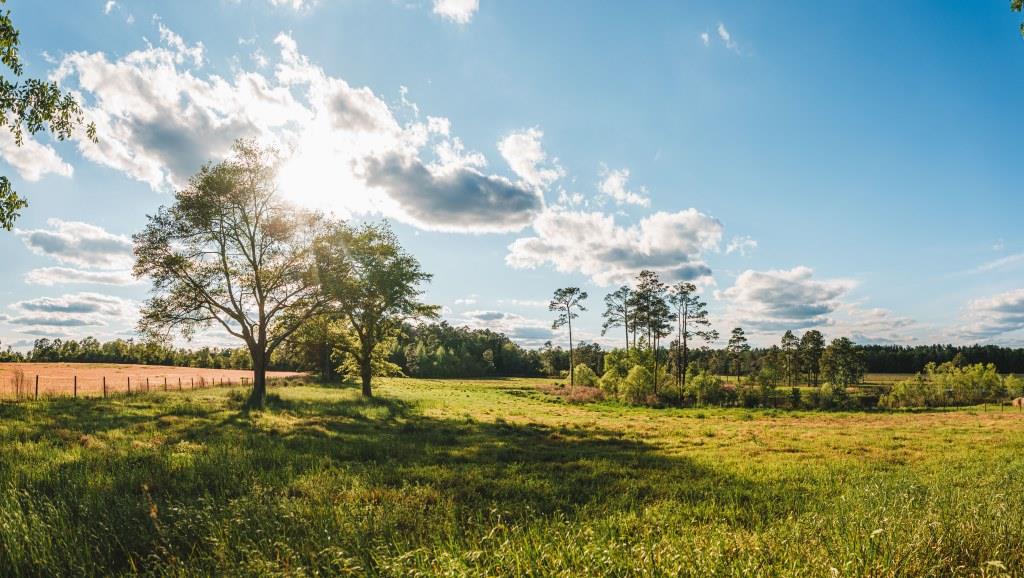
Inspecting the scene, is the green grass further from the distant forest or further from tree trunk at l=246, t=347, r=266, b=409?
the distant forest

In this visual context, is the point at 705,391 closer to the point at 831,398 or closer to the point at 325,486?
the point at 831,398

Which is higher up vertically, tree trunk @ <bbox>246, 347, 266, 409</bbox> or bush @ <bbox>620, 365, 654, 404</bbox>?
tree trunk @ <bbox>246, 347, 266, 409</bbox>

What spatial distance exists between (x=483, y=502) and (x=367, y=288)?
25124mm

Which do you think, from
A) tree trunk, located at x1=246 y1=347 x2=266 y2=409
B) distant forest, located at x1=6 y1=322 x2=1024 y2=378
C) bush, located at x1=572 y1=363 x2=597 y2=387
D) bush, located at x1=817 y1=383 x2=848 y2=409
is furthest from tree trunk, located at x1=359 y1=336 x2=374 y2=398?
distant forest, located at x1=6 y1=322 x2=1024 y2=378

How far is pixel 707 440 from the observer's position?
17.4 m

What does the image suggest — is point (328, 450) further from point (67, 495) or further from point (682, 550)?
point (682, 550)

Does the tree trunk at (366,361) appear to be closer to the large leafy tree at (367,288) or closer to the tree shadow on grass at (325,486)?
the large leafy tree at (367,288)

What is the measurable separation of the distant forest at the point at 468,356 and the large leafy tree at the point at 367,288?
74033mm

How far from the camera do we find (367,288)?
3045 cm

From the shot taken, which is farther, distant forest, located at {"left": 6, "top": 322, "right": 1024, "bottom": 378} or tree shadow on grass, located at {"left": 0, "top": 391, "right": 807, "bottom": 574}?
distant forest, located at {"left": 6, "top": 322, "right": 1024, "bottom": 378}

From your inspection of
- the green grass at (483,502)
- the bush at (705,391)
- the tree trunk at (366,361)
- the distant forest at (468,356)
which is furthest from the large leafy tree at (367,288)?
the distant forest at (468,356)

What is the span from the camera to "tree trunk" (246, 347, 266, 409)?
2416cm

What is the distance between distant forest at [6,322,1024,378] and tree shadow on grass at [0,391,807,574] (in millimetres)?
94969

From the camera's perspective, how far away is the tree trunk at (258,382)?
24.2 meters
